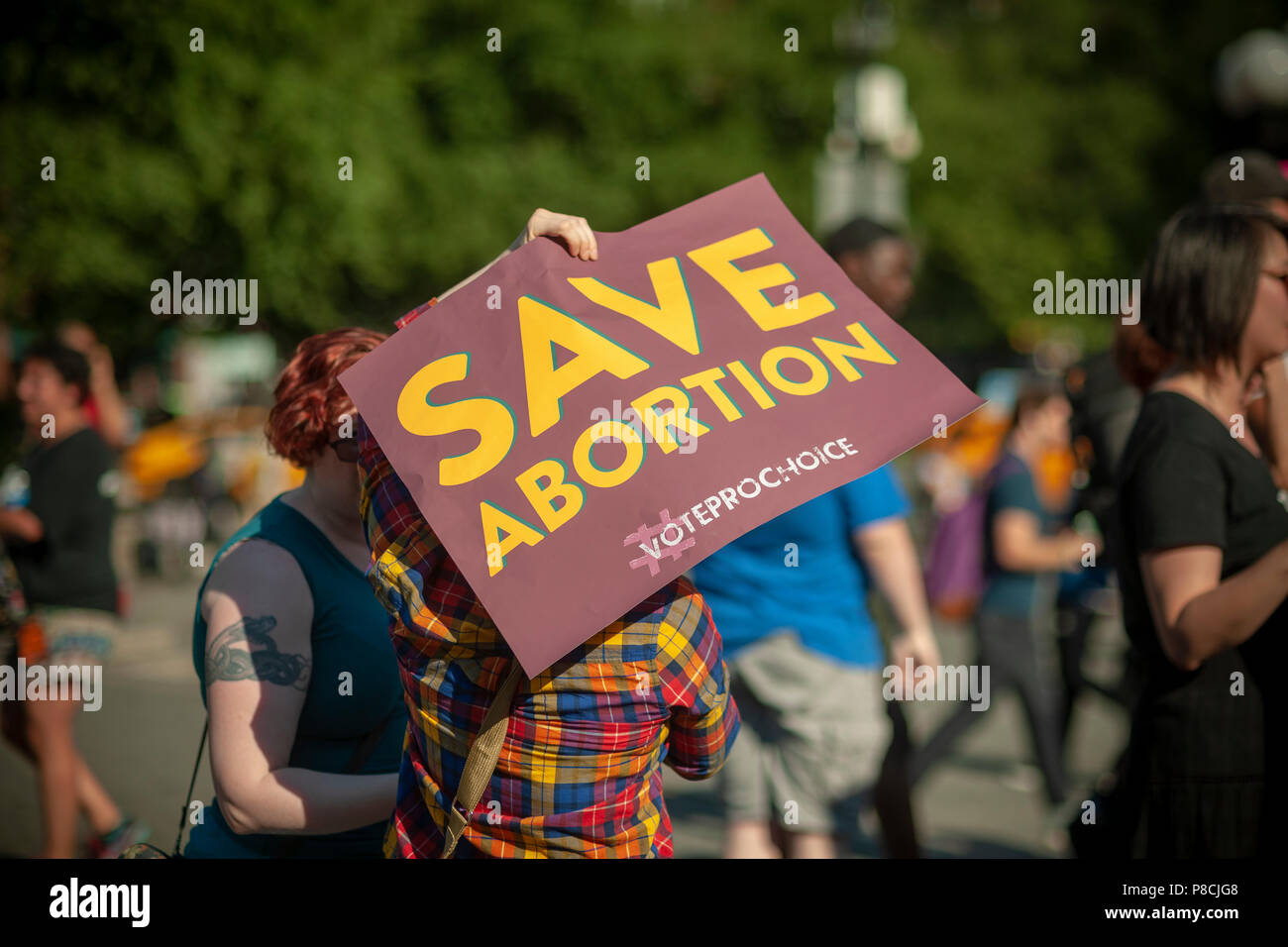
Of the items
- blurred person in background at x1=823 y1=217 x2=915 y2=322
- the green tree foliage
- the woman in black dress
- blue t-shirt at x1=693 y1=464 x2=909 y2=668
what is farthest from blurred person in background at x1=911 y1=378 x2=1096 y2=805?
the green tree foliage

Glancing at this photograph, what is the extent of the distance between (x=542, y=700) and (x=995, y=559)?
415 cm

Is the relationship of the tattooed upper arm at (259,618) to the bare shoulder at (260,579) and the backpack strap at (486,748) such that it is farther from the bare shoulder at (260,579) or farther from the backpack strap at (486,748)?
the backpack strap at (486,748)

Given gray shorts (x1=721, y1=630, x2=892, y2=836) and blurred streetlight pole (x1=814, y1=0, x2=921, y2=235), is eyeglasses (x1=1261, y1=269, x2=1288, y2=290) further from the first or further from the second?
blurred streetlight pole (x1=814, y1=0, x2=921, y2=235)

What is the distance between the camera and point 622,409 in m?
1.77

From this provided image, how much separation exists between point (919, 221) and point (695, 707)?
27567 millimetres

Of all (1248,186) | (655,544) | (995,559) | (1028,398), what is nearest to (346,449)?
(655,544)

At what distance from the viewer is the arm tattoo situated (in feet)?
6.57

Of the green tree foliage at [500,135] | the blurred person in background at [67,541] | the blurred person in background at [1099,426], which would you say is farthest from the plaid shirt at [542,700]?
the green tree foliage at [500,135]

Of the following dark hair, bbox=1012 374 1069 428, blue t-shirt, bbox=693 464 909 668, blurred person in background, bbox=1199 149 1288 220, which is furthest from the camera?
dark hair, bbox=1012 374 1069 428

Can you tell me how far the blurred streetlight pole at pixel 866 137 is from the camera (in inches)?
615

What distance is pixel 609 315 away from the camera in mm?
1885

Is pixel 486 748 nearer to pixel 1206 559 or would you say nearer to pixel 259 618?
pixel 259 618

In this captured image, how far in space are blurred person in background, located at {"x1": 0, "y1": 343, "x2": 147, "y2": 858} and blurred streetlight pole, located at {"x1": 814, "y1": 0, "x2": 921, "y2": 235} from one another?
725 centimetres
